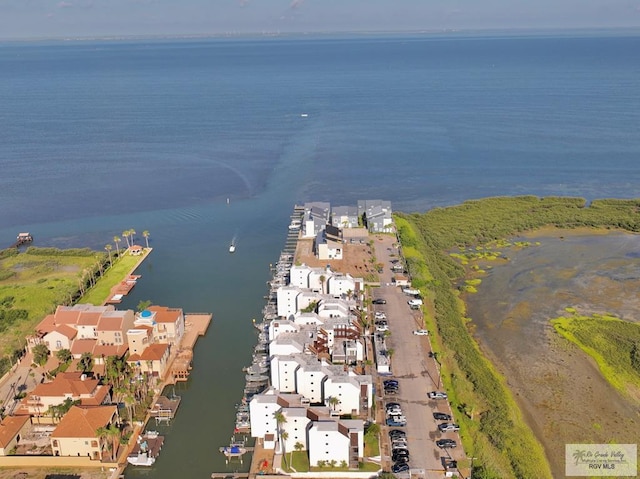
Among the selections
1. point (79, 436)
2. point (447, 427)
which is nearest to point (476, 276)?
point (447, 427)

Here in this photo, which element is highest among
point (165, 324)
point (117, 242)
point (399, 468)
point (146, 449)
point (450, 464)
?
point (117, 242)

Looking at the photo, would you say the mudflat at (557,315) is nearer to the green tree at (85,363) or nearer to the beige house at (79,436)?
the beige house at (79,436)

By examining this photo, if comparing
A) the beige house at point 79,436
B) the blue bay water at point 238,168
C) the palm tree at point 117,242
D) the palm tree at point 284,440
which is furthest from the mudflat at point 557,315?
the palm tree at point 117,242

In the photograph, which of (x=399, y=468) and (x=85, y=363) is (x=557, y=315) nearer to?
(x=399, y=468)

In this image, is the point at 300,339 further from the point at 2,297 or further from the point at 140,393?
the point at 2,297

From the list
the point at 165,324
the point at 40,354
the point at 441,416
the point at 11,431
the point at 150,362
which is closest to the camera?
the point at 11,431

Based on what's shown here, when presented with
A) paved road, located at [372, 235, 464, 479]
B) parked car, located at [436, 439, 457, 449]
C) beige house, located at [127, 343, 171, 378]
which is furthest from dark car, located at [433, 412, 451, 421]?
beige house, located at [127, 343, 171, 378]
